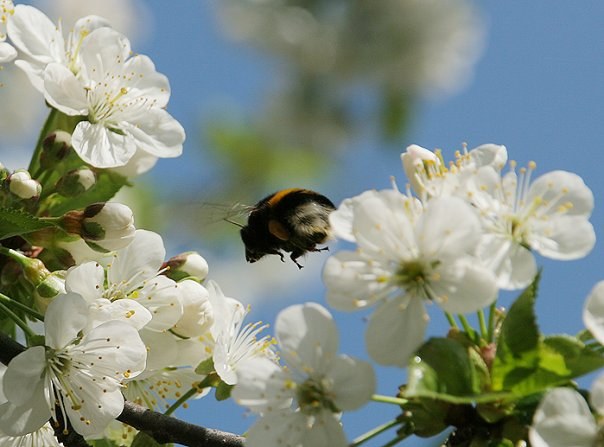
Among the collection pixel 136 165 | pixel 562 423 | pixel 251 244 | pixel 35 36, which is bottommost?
pixel 562 423

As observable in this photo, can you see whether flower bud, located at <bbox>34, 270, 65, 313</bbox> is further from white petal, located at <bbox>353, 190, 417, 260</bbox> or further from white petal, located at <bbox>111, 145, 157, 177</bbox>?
white petal, located at <bbox>353, 190, 417, 260</bbox>

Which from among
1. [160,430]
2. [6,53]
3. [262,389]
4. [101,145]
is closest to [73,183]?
[101,145]

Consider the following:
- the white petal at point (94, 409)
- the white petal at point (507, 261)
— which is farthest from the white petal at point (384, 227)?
the white petal at point (94, 409)

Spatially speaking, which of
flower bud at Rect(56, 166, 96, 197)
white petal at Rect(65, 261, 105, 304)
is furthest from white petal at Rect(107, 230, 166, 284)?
flower bud at Rect(56, 166, 96, 197)

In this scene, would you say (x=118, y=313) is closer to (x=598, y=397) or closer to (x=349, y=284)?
(x=349, y=284)

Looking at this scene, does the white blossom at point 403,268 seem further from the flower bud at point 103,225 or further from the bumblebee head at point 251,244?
the bumblebee head at point 251,244

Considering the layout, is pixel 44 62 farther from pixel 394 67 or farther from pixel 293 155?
pixel 394 67

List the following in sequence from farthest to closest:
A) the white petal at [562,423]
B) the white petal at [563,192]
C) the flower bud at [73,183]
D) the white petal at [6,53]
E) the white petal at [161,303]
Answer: the flower bud at [73,183] → the white petal at [6,53] → the white petal at [161,303] → the white petal at [563,192] → the white petal at [562,423]
